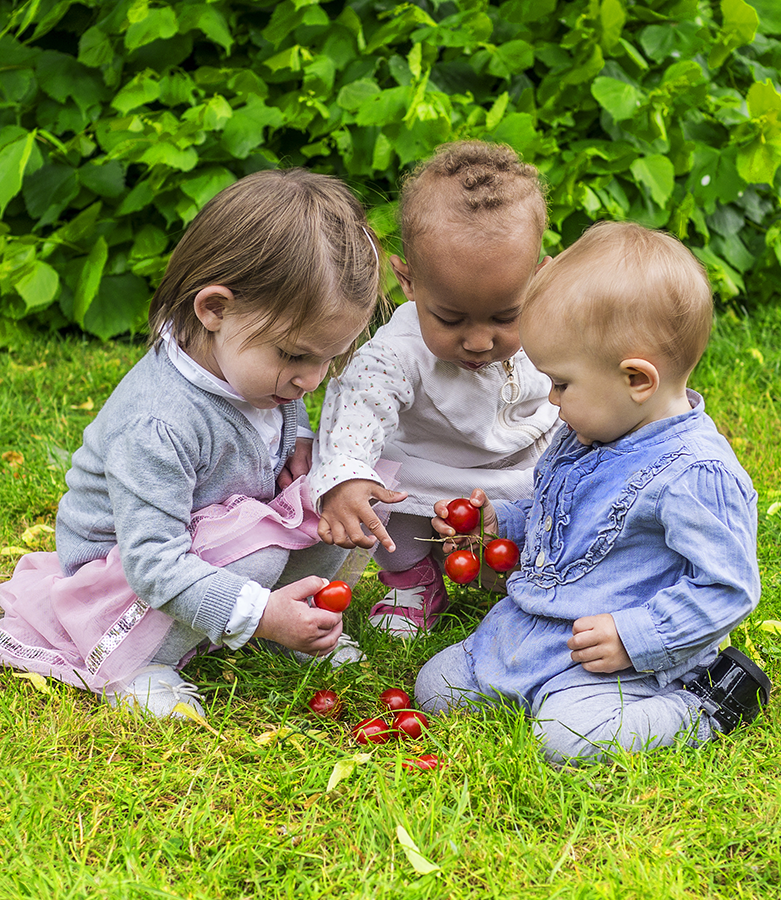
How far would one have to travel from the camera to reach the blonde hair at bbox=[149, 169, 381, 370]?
207cm

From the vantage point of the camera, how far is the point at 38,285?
427 centimetres

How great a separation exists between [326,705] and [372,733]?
0.16 metres

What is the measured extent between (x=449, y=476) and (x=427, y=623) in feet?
1.34

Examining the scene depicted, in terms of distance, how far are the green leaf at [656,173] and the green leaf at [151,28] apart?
2.08 m

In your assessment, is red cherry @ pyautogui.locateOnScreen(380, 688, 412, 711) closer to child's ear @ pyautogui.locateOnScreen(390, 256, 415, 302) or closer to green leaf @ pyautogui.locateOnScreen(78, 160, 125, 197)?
child's ear @ pyautogui.locateOnScreen(390, 256, 415, 302)

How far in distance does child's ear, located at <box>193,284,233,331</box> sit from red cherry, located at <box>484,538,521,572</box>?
836 mm

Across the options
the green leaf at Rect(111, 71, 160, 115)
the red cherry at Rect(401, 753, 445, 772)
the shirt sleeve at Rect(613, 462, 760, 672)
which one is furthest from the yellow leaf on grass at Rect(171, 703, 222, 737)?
the green leaf at Rect(111, 71, 160, 115)

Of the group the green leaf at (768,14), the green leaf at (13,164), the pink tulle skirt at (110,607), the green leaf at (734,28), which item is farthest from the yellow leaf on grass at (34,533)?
the green leaf at (768,14)

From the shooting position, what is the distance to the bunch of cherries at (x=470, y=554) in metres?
2.32

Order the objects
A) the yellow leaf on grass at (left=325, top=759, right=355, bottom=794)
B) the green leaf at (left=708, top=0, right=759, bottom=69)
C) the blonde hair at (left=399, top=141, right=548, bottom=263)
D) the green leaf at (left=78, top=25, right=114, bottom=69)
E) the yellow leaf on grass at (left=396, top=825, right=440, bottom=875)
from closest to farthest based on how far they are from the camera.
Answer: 1. the yellow leaf on grass at (left=396, top=825, right=440, bottom=875)
2. the yellow leaf on grass at (left=325, top=759, right=355, bottom=794)
3. the blonde hair at (left=399, top=141, right=548, bottom=263)
4. the green leaf at (left=78, top=25, right=114, bottom=69)
5. the green leaf at (left=708, top=0, right=759, bottom=69)

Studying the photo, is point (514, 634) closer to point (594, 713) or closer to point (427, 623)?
point (594, 713)

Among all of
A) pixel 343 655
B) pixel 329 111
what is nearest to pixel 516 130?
pixel 329 111

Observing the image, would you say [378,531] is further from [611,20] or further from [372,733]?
[611,20]

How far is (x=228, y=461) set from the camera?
2275 millimetres
